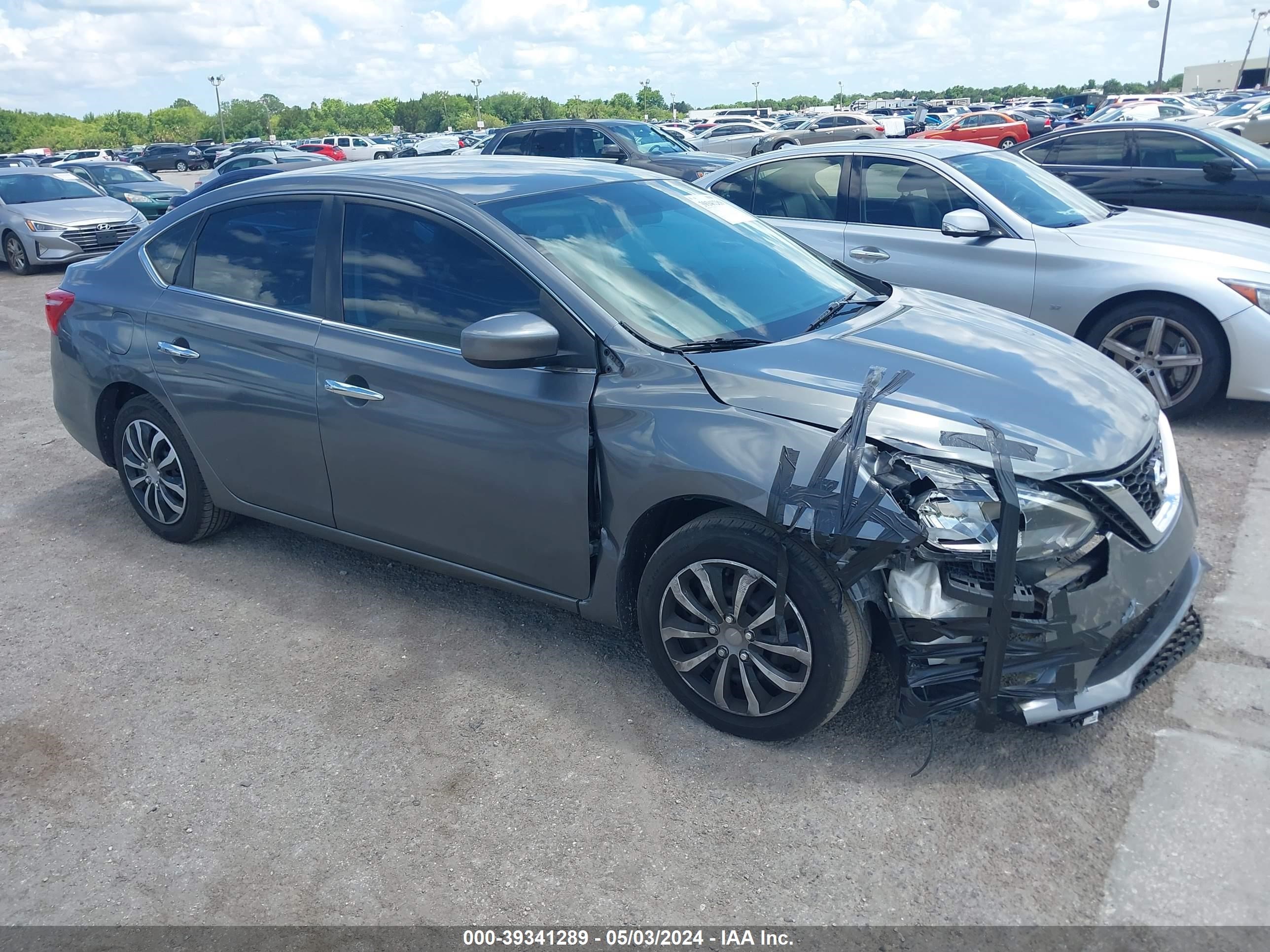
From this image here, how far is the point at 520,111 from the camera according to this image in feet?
315

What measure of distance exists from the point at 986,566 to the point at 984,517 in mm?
135

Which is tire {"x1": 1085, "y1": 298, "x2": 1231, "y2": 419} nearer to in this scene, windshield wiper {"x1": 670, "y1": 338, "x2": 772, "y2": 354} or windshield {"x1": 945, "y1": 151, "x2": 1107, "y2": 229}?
windshield {"x1": 945, "y1": 151, "x2": 1107, "y2": 229}

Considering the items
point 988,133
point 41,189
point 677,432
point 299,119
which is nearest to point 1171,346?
point 677,432

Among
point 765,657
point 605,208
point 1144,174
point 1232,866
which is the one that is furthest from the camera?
point 1144,174

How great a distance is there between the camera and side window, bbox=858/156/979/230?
6824 mm

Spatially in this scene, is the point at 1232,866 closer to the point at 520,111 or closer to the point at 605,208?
the point at 605,208

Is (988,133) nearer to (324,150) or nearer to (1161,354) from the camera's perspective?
(324,150)

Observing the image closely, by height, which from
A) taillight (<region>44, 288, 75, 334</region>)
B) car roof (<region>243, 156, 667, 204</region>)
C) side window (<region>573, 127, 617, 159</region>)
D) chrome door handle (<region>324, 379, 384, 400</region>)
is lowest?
chrome door handle (<region>324, 379, 384, 400</region>)

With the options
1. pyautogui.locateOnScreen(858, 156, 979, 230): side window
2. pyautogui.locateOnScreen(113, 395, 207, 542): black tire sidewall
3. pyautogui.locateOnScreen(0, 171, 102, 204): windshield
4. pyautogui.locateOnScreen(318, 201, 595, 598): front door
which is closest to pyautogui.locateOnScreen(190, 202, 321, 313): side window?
pyautogui.locateOnScreen(318, 201, 595, 598): front door

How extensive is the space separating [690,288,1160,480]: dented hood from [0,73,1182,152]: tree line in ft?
260

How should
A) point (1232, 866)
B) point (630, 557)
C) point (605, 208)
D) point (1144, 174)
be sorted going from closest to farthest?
1. point (1232, 866)
2. point (630, 557)
3. point (605, 208)
4. point (1144, 174)

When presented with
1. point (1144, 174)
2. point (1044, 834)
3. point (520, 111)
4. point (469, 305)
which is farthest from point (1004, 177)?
point (520, 111)

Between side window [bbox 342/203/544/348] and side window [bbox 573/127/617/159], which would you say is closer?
side window [bbox 342/203/544/348]

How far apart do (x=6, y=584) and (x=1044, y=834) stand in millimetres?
4446
